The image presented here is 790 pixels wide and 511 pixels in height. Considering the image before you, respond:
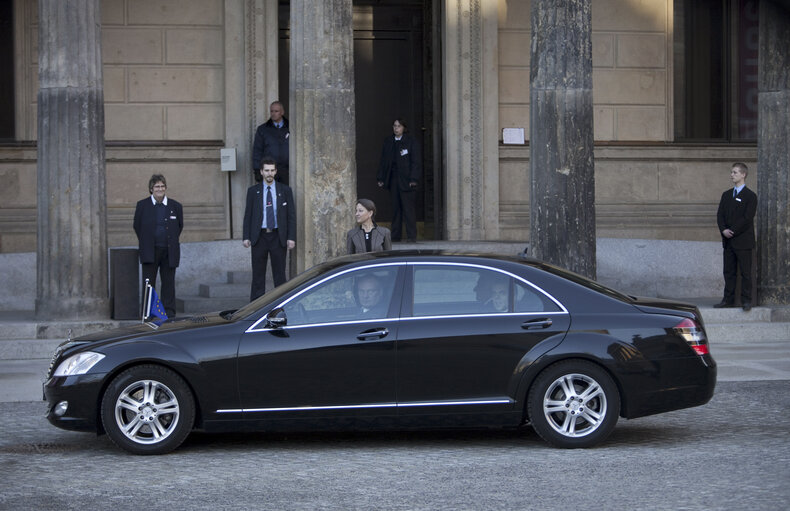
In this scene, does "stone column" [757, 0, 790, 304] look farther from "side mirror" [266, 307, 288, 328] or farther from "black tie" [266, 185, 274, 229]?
"side mirror" [266, 307, 288, 328]

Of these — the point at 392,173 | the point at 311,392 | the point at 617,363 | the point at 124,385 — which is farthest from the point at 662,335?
the point at 392,173

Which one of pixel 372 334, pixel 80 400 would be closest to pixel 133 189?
pixel 80 400

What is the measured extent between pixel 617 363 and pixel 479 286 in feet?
3.63

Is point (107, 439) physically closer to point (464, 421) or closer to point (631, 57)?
point (464, 421)

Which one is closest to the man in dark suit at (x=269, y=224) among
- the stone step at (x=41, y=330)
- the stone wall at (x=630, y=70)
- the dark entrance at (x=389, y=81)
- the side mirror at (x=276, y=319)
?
the stone step at (x=41, y=330)

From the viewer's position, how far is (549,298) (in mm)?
8547

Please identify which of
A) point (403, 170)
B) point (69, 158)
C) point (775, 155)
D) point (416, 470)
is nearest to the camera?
point (416, 470)

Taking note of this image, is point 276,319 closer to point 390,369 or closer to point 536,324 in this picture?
point 390,369

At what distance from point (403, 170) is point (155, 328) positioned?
10.2 m

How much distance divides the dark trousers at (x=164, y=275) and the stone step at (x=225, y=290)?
70.6 inches

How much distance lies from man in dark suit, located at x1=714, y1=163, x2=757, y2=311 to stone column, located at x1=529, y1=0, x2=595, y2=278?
2585 millimetres

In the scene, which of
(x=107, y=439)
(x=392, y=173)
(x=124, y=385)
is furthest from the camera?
(x=392, y=173)

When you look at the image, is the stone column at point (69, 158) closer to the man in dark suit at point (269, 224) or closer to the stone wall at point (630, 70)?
the man in dark suit at point (269, 224)

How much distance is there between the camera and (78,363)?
331 inches
